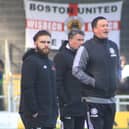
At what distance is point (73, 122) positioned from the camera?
882 cm

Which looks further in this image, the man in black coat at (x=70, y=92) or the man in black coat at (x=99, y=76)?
the man in black coat at (x=70, y=92)

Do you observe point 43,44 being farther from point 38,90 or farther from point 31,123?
point 31,123

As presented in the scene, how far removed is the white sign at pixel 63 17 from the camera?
16.7 meters

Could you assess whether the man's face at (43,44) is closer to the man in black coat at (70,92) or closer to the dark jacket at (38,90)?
the dark jacket at (38,90)

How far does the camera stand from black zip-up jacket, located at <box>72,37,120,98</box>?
7371mm

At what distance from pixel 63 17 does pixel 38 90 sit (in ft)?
32.2

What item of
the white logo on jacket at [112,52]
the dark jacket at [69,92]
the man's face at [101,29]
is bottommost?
the dark jacket at [69,92]

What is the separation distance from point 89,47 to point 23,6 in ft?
32.9

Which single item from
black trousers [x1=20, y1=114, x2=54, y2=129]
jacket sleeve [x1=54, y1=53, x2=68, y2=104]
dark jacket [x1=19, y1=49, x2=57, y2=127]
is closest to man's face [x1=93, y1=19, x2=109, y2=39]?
dark jacket [x1=19, y1=49, x2=57, y2=127]

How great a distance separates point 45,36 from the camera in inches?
285

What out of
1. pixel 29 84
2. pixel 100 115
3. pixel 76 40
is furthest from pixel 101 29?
pixel 76 40

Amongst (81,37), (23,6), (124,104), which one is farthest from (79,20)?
(81,37)

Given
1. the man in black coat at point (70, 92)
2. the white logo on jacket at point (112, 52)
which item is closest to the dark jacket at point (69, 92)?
the man in black coat at point (70, 92)

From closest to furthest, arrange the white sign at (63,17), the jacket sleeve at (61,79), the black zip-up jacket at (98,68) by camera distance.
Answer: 1. the black zip-up jacket at (98,68)
2. the jacket sleeve at (61,79)
3. the white sign at (63,17)
